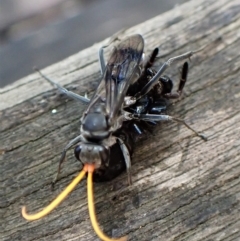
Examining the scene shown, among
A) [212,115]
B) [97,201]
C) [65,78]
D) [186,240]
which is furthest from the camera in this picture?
[65,78]

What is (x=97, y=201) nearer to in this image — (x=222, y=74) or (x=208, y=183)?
(x=208, y=183)

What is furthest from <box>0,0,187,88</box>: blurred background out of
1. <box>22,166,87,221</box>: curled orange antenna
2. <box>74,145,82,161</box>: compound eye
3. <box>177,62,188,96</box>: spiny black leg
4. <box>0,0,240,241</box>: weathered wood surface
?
<box>22,166,87,221</box>: curled orange antenna

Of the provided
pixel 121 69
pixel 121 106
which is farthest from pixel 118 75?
pixel 121 106

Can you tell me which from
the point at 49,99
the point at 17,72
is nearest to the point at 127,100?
the point at 49,99

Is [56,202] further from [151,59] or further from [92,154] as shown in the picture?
[151,59]

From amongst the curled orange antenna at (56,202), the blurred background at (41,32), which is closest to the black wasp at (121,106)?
the curled orange antenna at (56,202)

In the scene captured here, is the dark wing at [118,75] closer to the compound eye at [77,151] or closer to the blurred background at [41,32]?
the compound eye at [77,151]
